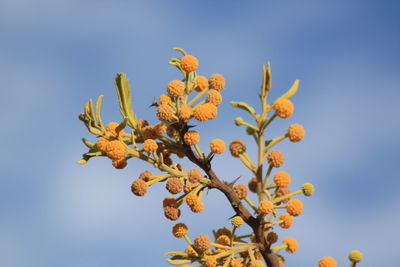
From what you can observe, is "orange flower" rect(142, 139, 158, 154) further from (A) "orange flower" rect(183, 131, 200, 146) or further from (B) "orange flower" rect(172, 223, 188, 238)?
(B) "orange flower" rect(172, 223, 188, 238)

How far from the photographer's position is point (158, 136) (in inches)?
158

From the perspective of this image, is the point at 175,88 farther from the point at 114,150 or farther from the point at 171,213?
the point at 171,213

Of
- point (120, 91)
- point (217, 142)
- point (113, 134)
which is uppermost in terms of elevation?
point (120, 91)

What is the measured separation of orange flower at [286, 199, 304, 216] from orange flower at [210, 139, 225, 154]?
1.89ft

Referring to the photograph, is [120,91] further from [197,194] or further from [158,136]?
[197,194]

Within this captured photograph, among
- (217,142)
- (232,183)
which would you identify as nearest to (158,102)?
(217,142)

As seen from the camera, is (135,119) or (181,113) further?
(135,119)

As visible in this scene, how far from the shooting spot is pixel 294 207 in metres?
3.89

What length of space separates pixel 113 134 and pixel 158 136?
305 mm

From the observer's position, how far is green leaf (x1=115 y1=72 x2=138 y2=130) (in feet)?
13.1

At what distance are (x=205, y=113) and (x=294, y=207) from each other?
0.86 metres

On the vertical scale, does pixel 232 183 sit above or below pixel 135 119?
below

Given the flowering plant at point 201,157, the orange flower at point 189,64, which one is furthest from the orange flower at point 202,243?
the orange flower at point 189,64

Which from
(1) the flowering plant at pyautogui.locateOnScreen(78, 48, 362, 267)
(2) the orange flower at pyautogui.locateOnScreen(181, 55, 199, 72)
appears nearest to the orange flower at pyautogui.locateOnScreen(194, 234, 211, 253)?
(1) the flowering plant at pyautogui.locateOnScreen(78, 48, 362, 267)
